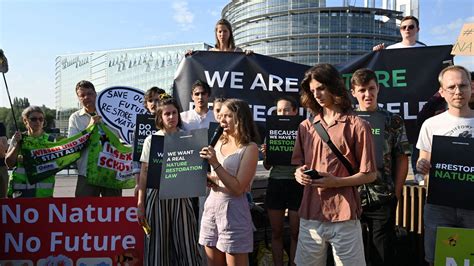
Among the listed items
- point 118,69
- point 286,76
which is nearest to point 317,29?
point 118,69

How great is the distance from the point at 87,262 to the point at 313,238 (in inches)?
89.4

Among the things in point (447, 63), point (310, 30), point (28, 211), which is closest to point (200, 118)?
point (28, 211)

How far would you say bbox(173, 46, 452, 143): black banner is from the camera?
529cm

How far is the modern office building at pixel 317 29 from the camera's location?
68.1 meters

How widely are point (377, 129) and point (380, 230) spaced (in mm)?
814

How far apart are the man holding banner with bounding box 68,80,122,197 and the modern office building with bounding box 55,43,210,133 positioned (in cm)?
4506

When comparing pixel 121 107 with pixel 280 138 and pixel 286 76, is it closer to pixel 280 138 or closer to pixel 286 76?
pixel 286 76

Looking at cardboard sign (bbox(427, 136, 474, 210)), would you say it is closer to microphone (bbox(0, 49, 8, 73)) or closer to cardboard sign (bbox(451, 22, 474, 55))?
cardboard sign (bbox(451, 22, 474, 55))

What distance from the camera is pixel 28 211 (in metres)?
3.91

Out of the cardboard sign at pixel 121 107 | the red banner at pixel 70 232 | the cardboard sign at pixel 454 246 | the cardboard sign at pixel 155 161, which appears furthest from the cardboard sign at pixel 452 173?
the cardboard sign at pixel 121 107

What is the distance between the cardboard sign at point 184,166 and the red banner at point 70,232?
86 cm

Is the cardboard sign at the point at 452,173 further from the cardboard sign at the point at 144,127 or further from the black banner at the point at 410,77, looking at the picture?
the cardboard sign at the point at 144,127

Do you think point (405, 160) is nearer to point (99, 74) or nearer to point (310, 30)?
point (99, 74)

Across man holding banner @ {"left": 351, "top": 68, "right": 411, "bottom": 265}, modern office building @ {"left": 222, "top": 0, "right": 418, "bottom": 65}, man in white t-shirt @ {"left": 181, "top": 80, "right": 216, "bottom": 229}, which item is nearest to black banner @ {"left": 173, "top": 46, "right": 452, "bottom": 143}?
man in white t-shirt @ {"left": 181, "top": 80, "right": 216, "bottom": 229}
